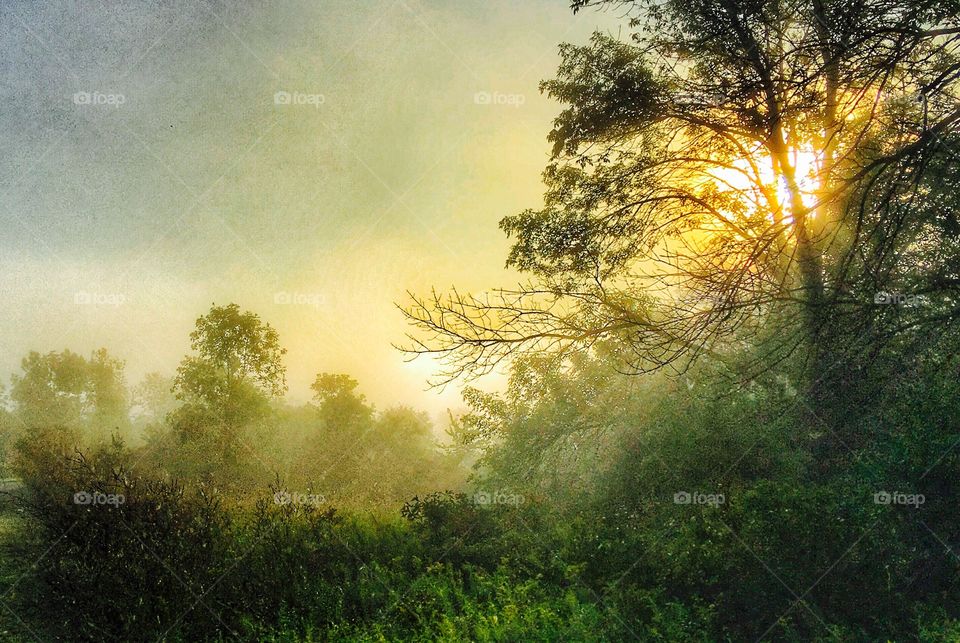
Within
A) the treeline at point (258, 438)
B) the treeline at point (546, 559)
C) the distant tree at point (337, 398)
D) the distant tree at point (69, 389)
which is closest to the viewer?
the treeline at point (546, 559)

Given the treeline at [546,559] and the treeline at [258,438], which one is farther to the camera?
the treeline at [258,438]

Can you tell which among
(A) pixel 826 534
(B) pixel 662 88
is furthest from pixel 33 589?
(B) pixel 662 88

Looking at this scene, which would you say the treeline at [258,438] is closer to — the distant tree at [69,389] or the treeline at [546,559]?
the distant tree at [69,389]

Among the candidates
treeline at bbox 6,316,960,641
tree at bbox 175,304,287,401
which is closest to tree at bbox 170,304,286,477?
tree at bbox 175,304,287,401

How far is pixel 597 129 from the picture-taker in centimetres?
1145

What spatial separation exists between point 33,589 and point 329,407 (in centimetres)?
2764

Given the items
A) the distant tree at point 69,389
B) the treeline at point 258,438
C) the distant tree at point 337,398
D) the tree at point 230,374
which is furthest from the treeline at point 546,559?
the distant tree at point 69,389

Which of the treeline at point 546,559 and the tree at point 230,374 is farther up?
the tree at point 230,374

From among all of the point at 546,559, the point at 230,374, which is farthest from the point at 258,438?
the point at 546,559

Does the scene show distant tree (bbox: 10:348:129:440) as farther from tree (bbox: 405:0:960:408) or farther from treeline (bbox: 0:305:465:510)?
tree (bbox: 405:0:960:408)

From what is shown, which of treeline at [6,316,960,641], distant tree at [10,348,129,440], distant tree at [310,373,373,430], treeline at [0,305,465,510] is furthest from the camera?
distant tree at [10,348,129,440]

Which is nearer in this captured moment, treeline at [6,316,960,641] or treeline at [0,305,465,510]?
treeline at [6,316,960,641]

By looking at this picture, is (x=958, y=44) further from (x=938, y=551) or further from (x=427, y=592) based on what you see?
(x=427, y=592)

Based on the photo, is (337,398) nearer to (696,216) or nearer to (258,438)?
(258,438)
